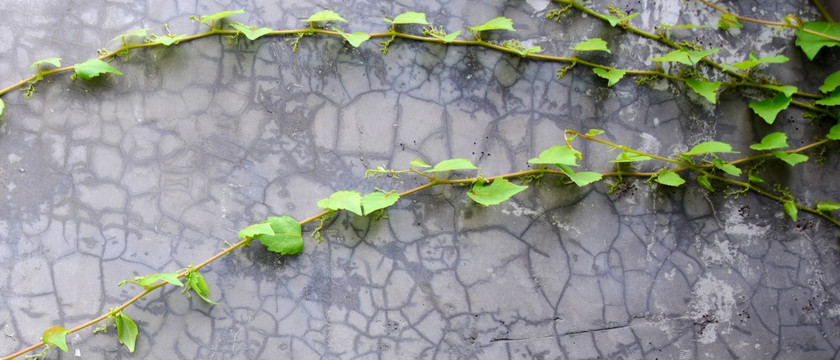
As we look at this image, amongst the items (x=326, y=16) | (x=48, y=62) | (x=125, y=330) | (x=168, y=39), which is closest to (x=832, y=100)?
(x=326, y=16)

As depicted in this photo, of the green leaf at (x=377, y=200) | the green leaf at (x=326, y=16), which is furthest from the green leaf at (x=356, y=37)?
the green leaf at (x=377, y=200)

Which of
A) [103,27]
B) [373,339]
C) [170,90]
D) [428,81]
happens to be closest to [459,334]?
[373,339]

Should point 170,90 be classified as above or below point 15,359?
above

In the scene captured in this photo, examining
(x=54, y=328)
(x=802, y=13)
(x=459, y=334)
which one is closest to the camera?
(x=54, y=328)

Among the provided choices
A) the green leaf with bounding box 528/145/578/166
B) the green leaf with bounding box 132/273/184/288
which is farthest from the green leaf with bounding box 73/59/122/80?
the green leaf with bounding box 528/145/578/166

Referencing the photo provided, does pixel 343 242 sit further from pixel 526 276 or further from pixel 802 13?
pixel 802 13

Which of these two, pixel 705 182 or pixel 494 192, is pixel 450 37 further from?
pixel 705 182
